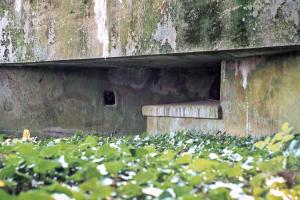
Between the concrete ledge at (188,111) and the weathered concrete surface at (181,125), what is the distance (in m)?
0.05

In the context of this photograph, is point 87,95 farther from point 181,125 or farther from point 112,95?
point 181,125

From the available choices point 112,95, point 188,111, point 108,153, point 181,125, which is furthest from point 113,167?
point 112,95

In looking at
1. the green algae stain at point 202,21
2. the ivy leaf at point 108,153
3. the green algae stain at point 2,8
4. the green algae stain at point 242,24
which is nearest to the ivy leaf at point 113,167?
the ivy leaf at point 108,153

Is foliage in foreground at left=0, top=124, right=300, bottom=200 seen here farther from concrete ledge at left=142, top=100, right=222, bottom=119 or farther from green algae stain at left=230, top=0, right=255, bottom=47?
concrete ledge at left=142, top=100, right=222, bottom=119

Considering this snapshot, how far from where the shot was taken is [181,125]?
5.37 metres

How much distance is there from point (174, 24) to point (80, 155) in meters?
2.80

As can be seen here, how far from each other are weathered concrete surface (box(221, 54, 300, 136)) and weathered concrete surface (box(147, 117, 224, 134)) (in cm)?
19

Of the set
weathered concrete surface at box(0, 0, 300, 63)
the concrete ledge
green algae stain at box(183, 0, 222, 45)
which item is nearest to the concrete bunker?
the concrete ledge

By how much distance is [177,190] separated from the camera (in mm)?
1325

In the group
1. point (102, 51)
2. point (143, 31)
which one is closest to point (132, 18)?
point (143, 31)

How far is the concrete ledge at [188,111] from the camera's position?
15.9ft

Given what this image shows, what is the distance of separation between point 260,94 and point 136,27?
4.87 feet

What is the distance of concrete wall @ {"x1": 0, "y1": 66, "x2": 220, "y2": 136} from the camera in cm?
666

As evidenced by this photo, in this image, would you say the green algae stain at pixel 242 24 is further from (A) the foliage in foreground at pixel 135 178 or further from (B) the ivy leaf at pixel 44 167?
(B) the ivy leaf at pixel 44 167
